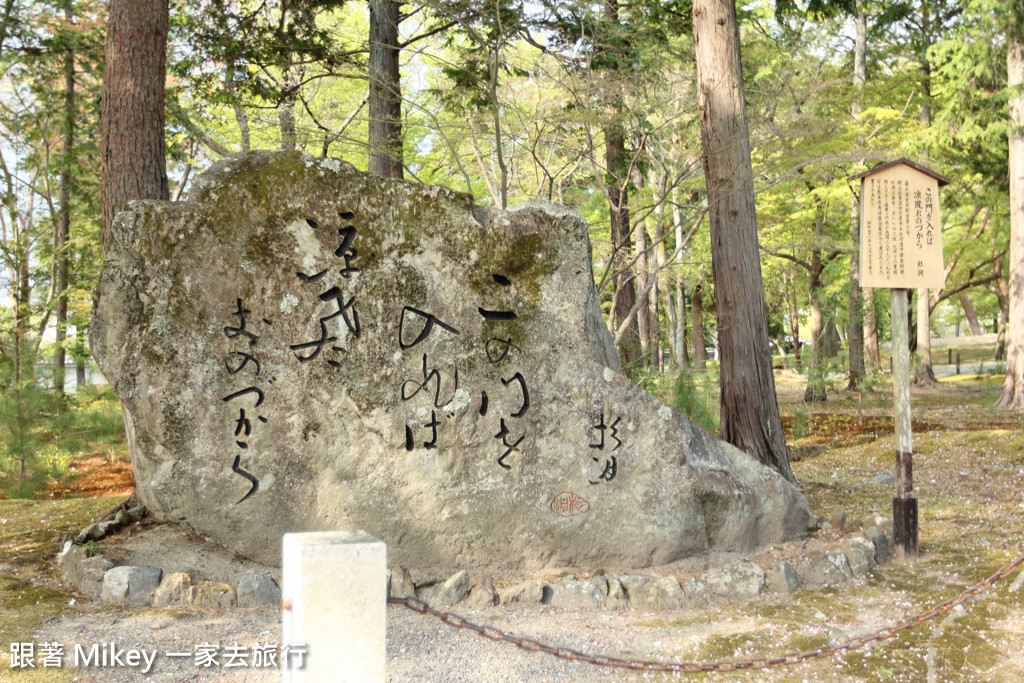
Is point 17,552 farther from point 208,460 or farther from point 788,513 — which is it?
point 788,513

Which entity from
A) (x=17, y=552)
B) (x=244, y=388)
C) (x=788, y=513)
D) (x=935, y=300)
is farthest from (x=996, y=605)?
(x=935, y=300)

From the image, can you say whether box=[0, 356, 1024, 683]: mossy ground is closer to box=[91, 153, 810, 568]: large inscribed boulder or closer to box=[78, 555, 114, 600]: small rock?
box=[78, 555, 114, 600]: small rock

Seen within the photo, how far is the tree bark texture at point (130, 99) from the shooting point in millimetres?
6297

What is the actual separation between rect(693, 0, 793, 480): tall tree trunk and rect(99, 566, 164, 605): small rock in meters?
5.63

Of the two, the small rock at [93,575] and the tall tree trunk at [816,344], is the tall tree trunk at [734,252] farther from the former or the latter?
the small rock at [93,575]

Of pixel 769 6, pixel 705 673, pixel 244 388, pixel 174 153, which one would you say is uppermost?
pixel 769 6

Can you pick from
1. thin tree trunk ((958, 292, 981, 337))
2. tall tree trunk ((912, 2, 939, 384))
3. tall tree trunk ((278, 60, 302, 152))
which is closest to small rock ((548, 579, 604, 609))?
tall tree trunk ((278, 60, 302, 152))

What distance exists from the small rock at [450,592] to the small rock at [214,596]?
4.20ft

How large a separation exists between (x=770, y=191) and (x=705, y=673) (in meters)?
14.6

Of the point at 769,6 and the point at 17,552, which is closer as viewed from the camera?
the point at 17,552

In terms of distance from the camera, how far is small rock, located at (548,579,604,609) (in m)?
4.84

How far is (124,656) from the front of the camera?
390cm

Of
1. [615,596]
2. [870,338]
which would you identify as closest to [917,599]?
[615,596]

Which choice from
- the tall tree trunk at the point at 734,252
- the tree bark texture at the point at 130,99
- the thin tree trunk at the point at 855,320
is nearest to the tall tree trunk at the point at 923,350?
the thin tree trunk at the point at 855,320
